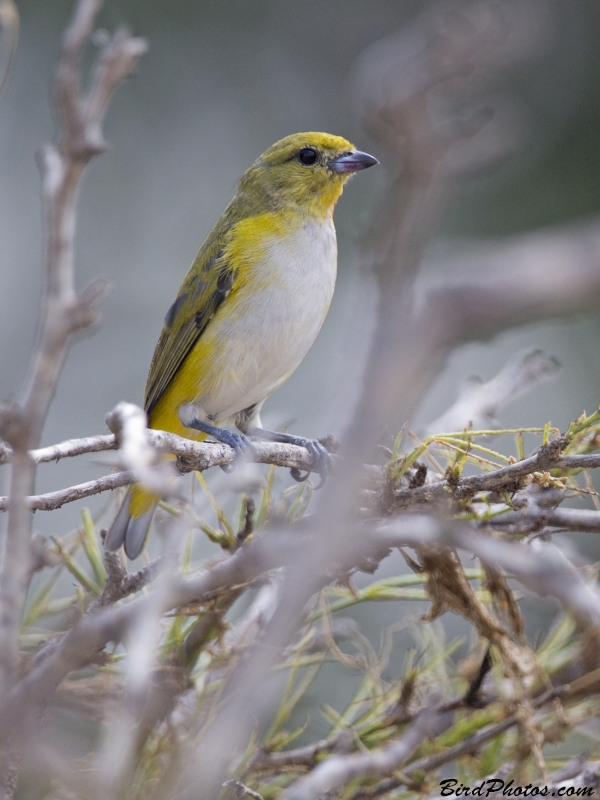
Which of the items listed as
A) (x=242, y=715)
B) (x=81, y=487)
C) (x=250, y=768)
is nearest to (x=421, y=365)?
(x=242, y=715)

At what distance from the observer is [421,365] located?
59 cm

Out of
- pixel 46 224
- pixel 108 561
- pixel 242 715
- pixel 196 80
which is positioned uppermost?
pixel 196 80

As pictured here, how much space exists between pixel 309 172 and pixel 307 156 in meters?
0.10

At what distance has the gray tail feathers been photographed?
306 centimetres

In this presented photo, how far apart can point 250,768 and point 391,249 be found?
1.61 metres

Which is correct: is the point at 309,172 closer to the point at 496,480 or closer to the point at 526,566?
the point at 496,480

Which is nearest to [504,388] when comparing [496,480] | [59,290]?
[496,480]

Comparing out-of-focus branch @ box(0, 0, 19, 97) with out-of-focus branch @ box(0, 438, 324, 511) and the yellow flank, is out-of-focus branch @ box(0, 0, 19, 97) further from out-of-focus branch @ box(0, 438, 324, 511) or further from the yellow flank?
the yellow flank

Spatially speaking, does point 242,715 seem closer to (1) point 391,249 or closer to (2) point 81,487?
(1) point 391,249

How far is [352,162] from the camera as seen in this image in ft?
12.2

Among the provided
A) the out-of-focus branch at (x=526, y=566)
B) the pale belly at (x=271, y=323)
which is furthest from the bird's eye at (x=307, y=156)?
the out-of-focus branch at (x=526, y=566)

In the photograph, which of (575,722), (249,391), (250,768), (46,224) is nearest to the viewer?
(46,224)

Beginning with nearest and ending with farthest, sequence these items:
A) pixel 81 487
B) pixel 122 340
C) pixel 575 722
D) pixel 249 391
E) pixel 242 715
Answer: pixel 242 715, pixel 81 487, pixel 575 722, pixel 249 391, pixel 122 340

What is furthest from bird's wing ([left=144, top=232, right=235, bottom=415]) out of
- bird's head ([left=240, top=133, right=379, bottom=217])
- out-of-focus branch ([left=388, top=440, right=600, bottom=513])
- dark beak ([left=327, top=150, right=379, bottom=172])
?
out-of-focus branch ([left=388, top=440, right=600, bottom=513])
